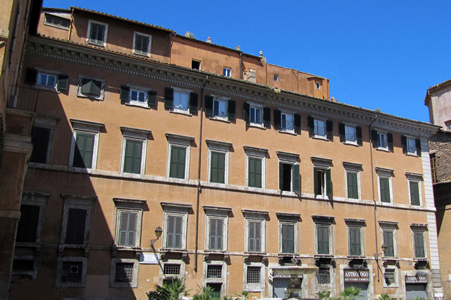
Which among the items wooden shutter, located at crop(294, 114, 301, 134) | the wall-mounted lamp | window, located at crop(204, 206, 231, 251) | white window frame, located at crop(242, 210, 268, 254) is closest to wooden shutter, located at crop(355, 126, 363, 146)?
wooden shutter, located at crop(294, 114, 301, 134)

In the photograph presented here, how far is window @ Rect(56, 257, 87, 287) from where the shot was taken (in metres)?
18.5

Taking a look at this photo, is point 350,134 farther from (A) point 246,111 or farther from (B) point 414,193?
(A) point 246,111

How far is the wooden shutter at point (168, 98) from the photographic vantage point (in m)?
22.1

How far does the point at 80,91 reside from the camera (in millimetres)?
20484

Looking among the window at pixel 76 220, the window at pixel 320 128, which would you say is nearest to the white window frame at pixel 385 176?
the window at pixel 320 128

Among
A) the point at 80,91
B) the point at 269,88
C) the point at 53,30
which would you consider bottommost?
the point at 80,91

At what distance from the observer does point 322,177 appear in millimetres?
25469

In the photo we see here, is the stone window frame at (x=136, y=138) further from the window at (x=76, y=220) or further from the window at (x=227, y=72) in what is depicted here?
the window at (x=227, y=72)

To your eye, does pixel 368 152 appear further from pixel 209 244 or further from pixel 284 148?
pixel 209 244

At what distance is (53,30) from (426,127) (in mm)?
22713

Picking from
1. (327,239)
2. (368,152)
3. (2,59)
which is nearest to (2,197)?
(2,59)

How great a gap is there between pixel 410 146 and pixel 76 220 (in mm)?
20467

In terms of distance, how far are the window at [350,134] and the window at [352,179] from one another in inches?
55.3

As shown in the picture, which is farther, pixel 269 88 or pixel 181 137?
pixel 269 88
